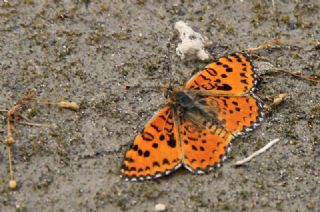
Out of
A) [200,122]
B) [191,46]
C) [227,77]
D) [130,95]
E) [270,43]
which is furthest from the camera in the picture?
[270,43]

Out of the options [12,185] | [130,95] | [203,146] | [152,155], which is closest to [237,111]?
[203,146]

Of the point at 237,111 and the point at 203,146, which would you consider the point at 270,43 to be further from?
the point at 203,146

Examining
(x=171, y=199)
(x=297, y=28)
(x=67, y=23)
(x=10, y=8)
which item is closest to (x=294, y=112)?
(x=297, y=28)

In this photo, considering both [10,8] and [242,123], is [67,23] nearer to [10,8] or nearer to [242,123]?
[10,8]

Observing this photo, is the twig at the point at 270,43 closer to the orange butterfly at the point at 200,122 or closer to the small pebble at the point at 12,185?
the orange butterfly at the point at 200,122

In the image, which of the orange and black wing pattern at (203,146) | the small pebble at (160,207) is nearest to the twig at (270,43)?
the orange and black wing pattern at (203,146)

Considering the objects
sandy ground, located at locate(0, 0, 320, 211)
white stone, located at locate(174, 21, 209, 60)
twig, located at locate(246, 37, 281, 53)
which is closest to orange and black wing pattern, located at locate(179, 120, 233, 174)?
sandy ground, located at locate(0, 0, 320, 211)

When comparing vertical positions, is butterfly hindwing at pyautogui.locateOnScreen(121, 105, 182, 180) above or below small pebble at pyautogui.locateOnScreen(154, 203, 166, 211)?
above

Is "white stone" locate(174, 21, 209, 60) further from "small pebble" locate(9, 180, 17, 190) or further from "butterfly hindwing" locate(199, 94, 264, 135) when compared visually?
"small pebble" locate(9, 180, 17, 190)
